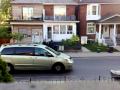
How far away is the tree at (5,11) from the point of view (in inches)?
1750

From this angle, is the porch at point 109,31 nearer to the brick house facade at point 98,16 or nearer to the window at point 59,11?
the brick house facade at point 98,16

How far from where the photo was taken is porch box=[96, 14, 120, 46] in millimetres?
37125

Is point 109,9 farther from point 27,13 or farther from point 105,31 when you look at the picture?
point 27,13

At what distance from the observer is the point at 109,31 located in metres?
40.2

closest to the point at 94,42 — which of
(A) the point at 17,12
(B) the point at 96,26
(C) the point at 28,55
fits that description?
(B) the point at 96,26

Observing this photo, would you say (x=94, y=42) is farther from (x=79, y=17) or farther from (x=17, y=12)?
(x=17, y=12)

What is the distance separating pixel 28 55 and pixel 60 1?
77.7ft

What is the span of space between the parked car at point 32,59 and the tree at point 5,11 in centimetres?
2676

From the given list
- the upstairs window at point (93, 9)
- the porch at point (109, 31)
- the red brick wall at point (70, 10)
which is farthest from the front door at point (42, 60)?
the red brick wall at point (70, 10)

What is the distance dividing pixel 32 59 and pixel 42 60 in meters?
0.56

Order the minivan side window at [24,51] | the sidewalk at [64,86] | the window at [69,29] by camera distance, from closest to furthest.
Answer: the sidewalk at [64,86], the minivan side window at [24,51], the window at [69,29]

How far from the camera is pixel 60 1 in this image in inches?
1588

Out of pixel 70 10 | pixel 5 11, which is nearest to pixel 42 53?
pixel 70 10

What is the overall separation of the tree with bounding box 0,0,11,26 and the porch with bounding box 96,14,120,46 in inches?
545
